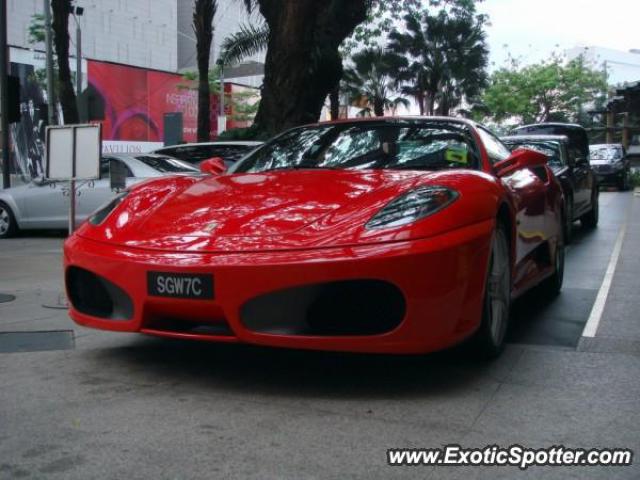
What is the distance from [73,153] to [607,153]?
22.1m

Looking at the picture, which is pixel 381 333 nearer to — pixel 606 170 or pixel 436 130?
pixel 436 130

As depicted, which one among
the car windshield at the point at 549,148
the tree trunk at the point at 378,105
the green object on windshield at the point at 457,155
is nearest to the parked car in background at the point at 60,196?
the car windshield at the point at 549,148

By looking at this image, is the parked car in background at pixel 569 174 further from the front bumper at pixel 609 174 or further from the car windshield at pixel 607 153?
the car windshield at pixel 607 153

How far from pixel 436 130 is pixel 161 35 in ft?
158

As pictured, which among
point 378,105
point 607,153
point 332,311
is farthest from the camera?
point 378,105

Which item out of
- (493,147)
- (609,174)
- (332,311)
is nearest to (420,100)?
(609,174)

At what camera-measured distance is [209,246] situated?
3.62 metres

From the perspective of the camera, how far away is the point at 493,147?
5262mm

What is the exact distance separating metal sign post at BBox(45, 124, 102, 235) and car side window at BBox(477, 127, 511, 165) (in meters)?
2.99

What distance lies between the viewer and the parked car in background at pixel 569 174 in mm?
10086

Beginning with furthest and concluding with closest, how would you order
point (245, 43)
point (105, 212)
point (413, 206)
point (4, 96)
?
point (245, 43), point (4, 96), point (105, 212), point (413, 206)

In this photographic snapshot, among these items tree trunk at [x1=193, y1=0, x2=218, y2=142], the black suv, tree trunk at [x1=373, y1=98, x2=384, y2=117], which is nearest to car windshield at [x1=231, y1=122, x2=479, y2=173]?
the black suv

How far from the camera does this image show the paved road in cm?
283

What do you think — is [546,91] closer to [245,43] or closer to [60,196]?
[245,43]
